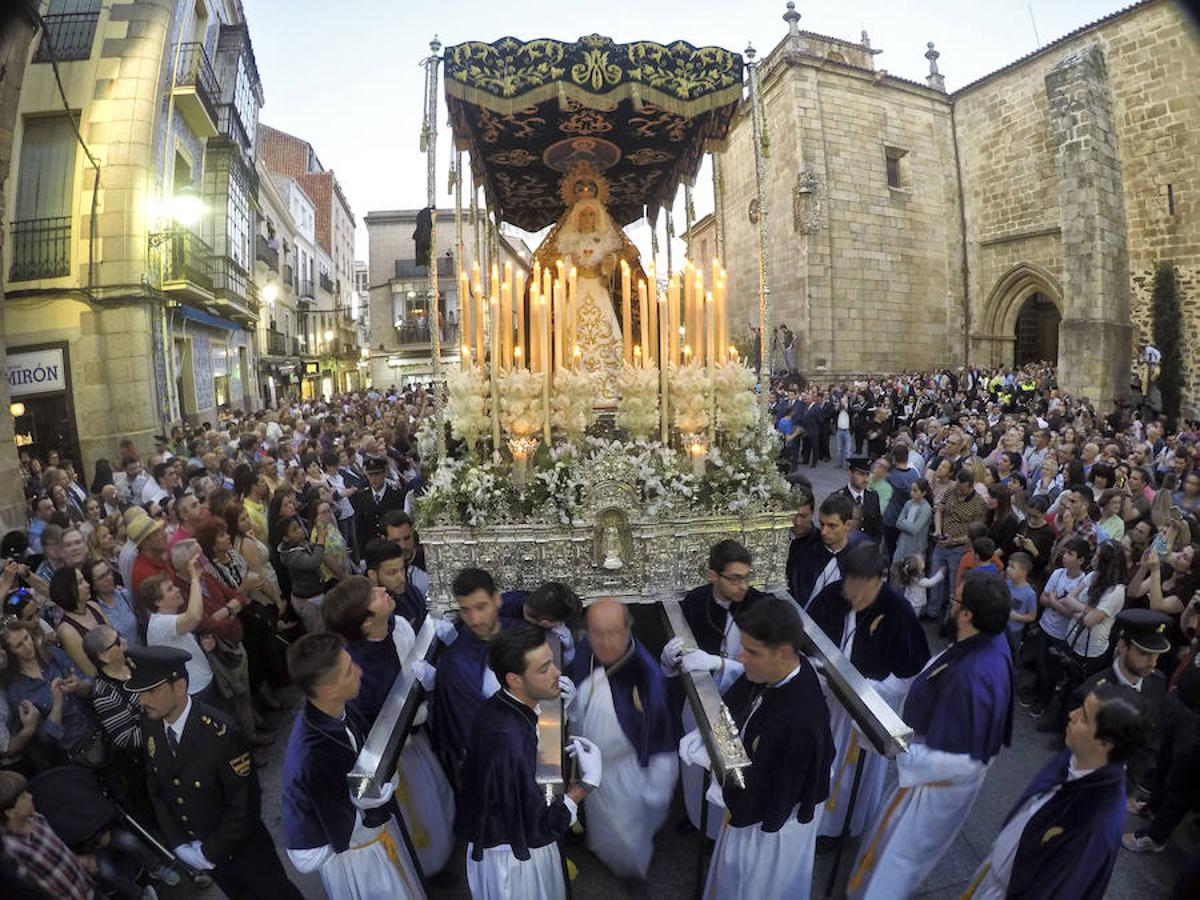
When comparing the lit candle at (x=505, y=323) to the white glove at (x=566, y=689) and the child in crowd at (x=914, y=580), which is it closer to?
the white glove at (x=566, y=689)

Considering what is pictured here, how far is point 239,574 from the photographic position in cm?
509

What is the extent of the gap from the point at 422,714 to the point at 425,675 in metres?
0.25

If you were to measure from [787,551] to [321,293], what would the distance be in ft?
120

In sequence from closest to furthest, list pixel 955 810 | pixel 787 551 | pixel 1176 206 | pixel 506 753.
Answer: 1. pixel 506 753
2. pixel 955 810
3. pixel 787 551
4. pixel 1176 206

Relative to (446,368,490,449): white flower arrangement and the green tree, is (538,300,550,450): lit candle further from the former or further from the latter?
the green tree

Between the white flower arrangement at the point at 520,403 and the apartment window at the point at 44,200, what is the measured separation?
448 inches

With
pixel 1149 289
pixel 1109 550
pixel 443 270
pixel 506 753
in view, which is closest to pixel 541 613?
pixel 506 753

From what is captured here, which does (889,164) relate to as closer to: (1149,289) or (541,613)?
(1149,289)

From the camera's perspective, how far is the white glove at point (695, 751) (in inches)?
120

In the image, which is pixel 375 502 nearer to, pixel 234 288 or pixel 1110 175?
pixel 234 288

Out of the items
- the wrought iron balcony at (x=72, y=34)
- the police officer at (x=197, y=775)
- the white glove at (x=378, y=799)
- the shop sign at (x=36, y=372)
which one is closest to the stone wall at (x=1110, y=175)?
the white glove at (x=378, y=799)

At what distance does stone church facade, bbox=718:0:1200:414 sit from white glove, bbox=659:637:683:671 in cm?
1529

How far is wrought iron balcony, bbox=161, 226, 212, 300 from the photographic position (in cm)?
1281

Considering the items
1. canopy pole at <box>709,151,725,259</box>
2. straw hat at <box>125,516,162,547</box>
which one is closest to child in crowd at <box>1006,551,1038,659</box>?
canopy pole at <box>709,151,725,259</box>
